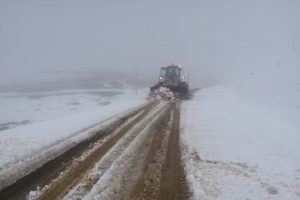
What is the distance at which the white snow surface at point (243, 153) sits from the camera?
740 cm

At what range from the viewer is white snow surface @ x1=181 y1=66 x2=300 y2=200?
740 centimetres

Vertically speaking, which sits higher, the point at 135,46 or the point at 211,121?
the point at 135,46

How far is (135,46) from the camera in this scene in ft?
618

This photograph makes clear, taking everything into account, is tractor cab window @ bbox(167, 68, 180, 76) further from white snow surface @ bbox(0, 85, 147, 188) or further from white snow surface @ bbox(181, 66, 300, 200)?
white snow surface @ bbox(0, 85, 147, 188)

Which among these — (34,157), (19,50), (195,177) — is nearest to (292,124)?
(195,177)

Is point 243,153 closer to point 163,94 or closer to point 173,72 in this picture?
point 163,94

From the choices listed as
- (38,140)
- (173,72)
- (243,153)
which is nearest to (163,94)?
(173,72)

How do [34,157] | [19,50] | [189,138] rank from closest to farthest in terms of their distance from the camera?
[34,157], [189,138], [19,50]

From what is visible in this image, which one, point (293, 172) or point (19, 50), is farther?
point (19, 50)

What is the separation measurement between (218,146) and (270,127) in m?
4.50

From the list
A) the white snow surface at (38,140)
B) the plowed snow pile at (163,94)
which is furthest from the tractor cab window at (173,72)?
the white snow surface at (38,140)

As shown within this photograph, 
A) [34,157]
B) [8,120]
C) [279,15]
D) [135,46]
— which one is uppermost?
[279,15]

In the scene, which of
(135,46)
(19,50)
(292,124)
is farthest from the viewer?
(135,46)

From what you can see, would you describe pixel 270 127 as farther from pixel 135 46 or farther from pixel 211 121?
pixel 135 46
